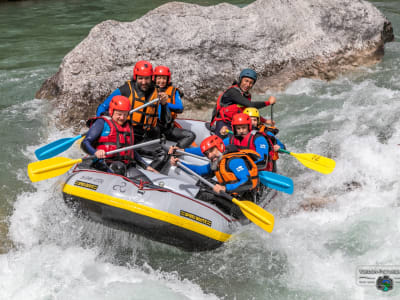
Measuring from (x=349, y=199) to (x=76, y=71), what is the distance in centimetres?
530

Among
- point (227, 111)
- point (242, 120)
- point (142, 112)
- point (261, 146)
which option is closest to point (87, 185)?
point (142, 112)

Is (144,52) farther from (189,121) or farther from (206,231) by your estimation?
(206,231)

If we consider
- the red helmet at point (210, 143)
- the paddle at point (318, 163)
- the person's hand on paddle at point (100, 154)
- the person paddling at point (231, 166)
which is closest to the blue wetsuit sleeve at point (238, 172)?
the person paddling at point (231, 166)

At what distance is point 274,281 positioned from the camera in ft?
16.8

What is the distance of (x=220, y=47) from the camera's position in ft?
30.8

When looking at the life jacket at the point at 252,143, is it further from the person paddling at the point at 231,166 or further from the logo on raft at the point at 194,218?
the logo on raft at the point at 194,218

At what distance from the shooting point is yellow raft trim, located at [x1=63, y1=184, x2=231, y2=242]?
495 cm

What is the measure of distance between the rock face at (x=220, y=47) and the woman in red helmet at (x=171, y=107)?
2334mm

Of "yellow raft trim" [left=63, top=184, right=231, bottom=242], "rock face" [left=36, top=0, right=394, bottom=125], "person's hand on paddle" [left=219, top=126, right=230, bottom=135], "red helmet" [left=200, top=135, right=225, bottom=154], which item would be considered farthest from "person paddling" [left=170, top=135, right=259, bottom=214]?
"rock face" [left=36, top=0, right=394, bottom=125]

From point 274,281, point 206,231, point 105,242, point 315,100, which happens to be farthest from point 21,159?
point 315,100

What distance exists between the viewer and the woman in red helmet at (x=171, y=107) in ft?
20.5

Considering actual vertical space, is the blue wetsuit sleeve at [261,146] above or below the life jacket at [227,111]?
above

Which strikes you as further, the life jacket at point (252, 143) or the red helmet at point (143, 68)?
the red helmet at point (143, 68)

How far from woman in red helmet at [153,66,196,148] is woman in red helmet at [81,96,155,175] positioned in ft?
2.67
